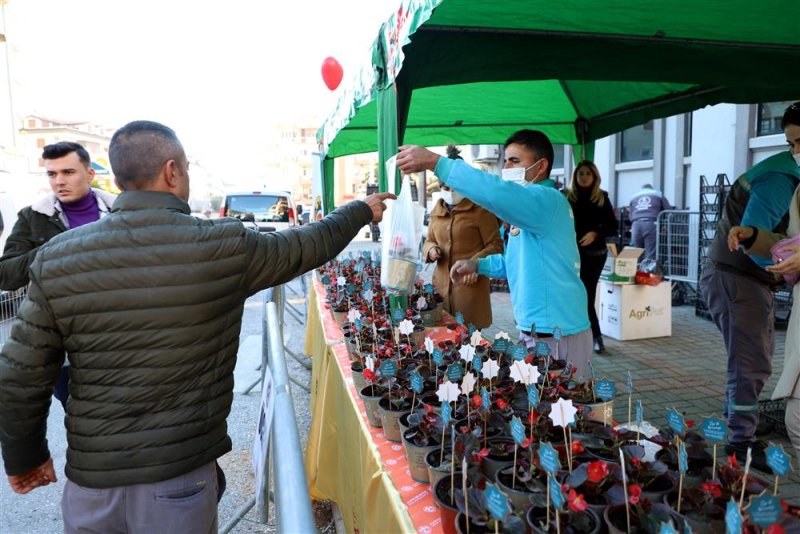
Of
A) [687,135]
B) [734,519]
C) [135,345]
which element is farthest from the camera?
[687,135]

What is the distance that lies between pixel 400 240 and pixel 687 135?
323 inches

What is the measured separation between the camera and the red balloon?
7.06 metres

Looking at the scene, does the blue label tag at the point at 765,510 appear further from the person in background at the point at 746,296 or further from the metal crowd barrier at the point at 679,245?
the metal crowd barrier at the point at 679,245

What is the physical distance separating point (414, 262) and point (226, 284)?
118cm

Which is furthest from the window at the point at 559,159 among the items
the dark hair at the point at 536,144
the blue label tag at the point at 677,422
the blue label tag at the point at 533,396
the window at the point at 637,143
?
the blue label tag at the point at 677,422

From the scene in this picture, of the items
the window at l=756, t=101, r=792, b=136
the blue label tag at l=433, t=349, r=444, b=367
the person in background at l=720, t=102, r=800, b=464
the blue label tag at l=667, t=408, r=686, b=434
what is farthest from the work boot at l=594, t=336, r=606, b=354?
the blue label tag at l=667, t=408, r=686, b=434

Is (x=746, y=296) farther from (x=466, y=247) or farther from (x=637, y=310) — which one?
(x=637, y=310)

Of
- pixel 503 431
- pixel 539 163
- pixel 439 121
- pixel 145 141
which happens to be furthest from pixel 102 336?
pixel 439 121

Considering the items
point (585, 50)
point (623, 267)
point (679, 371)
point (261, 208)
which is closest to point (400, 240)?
point (585, 50)

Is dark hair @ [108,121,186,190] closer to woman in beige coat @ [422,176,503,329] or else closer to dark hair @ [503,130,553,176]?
dark hair @ [503,130,553,176]

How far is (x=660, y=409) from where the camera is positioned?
3.96 metres

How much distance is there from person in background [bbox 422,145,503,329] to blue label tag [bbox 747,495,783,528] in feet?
9.72

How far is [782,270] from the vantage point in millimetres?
2156

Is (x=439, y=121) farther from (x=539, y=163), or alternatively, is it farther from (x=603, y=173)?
(x=603, y=173)
